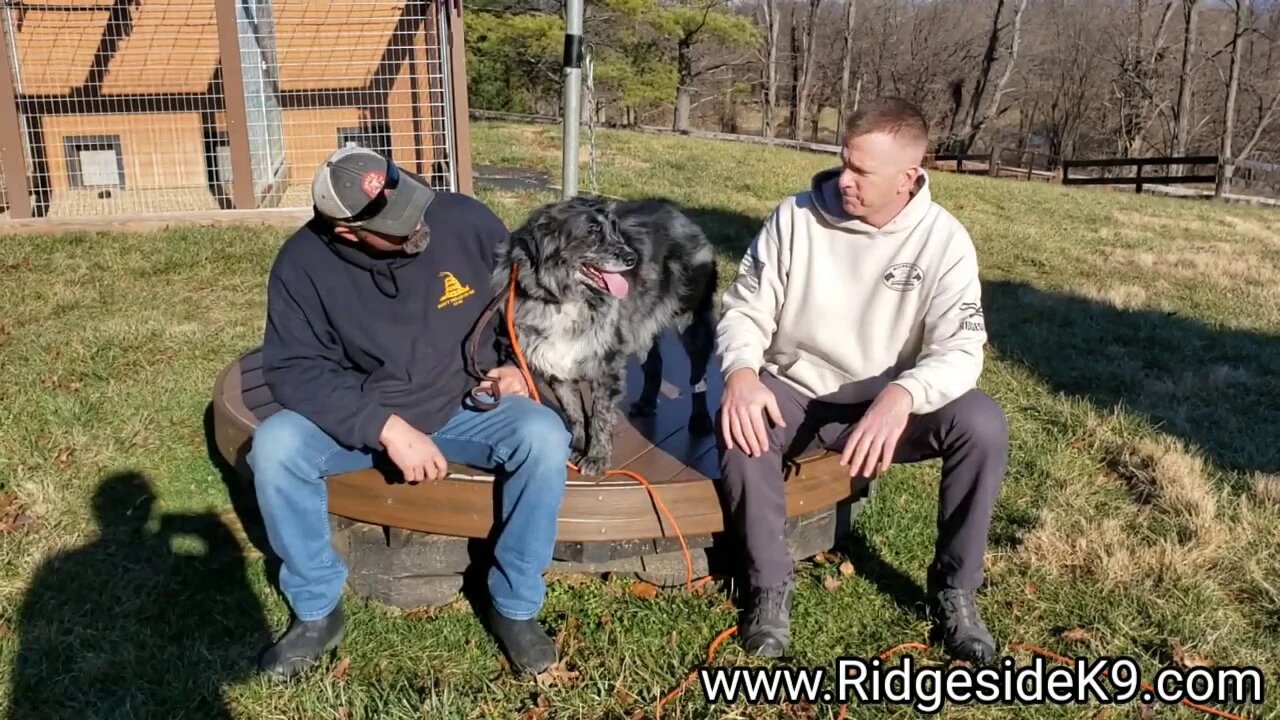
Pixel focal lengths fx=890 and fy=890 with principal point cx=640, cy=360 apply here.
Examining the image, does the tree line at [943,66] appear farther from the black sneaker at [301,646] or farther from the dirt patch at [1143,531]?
the black sneaker at [301,646]

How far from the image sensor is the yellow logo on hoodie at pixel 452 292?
8.52ft

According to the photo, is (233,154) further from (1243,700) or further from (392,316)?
(1243,700)

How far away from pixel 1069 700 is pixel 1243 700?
0.47 meters

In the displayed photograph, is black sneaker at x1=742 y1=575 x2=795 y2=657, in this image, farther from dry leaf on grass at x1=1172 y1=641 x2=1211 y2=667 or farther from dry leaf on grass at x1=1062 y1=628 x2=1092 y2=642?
dry leaf on grass at x1=1172 y1=641 x2=1211 y2=667

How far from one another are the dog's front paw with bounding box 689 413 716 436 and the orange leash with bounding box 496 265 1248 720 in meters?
0.45

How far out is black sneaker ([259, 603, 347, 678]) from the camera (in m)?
→ 2.46

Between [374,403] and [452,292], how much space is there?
418 mm

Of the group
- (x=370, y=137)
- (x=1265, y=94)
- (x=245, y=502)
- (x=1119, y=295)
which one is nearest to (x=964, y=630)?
(x=245, y=502)

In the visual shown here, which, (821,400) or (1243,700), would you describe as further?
(821,400)

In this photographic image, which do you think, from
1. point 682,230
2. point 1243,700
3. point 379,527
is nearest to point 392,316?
point 379,527

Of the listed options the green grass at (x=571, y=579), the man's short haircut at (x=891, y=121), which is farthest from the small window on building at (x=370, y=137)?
the man's short haircut at (x=891, y=121)

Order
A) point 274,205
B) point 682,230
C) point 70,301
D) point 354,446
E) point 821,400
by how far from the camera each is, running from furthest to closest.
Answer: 1. point 274,205
2. point 70,301
3. point 682,230
4. point 821,400
5. point 354,446

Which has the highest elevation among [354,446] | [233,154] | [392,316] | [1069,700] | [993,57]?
[993,57]

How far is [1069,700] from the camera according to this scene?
2.42 metres
